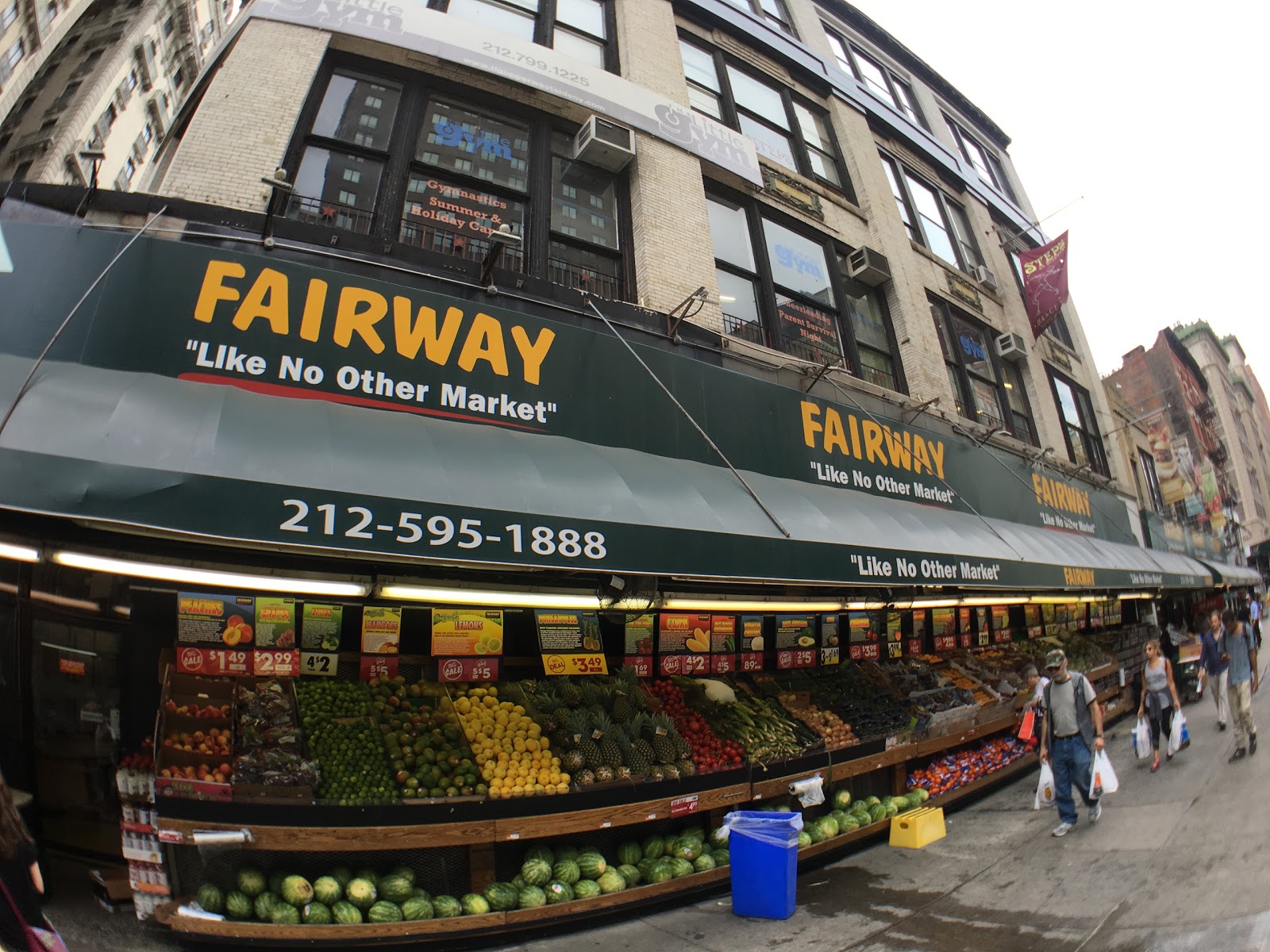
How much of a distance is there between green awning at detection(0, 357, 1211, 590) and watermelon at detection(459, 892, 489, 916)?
273 cm

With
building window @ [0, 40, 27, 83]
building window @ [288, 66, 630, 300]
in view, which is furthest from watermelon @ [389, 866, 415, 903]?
building window @ [0, 40, 27, 83]

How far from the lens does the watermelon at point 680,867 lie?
5.58m

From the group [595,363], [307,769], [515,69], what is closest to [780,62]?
[515,69]

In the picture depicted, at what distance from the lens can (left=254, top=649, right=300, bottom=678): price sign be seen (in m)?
5.18

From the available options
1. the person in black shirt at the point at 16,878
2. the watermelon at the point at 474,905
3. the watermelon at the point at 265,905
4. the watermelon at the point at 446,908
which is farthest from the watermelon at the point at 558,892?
the person in black shirt at the point at 16,878

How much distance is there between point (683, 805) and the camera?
5.83 meters

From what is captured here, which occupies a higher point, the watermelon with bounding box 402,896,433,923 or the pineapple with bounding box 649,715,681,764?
the pineapple with bounding box 649,715,681,764

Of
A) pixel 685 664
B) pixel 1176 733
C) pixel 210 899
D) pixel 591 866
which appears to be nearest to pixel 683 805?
pixel 591 866

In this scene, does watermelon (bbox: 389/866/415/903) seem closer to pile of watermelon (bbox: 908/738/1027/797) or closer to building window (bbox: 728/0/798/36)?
pile of watermelon (bbox: 908/738/1027/797)

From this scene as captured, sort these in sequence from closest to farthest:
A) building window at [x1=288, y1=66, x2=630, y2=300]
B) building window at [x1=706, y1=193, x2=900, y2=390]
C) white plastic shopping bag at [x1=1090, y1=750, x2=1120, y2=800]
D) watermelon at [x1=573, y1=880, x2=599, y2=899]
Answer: watermelon at [x1=573, y1=880, x2=599, y2=899] < white plastic shopping bag at [x1=1090, y1=750, x2=1120, y2=800] < building window at [x1=288, y1=66, x2=630, y2=300] < building window at [x1=706, y1=193, x2=900, y2=390]

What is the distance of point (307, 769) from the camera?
471 cm

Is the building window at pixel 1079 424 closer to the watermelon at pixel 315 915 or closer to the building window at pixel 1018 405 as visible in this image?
the building window at pixel 1018 405

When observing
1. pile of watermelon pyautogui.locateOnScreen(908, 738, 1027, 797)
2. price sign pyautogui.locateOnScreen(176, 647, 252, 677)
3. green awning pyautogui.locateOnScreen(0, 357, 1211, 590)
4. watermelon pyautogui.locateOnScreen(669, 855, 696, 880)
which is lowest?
pile of watermelon pyautogui.locateOnScreen(908, 738, 1027, 797)

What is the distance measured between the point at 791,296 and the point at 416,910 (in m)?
10.8
